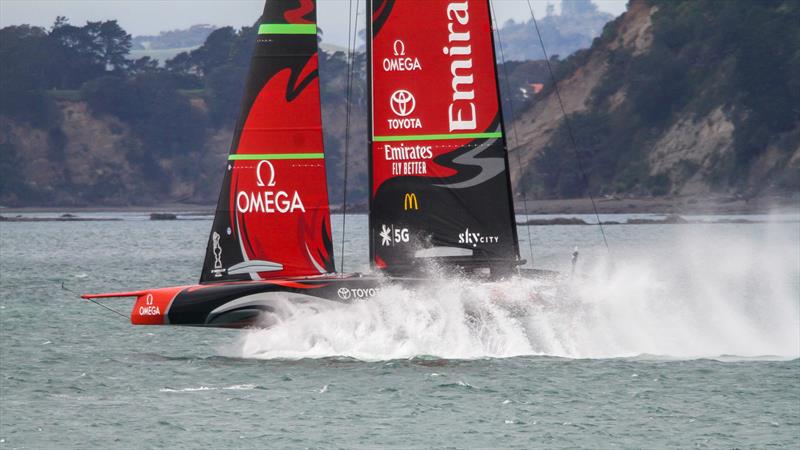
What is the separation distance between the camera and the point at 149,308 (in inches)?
838

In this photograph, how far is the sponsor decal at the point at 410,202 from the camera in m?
21.7

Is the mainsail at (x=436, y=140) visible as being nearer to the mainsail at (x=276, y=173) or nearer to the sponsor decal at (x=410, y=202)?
the sponsor decal at (x=410, y=202)

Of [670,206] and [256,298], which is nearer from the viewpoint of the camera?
[256,298]

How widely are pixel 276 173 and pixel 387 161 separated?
→ 70.3 inches

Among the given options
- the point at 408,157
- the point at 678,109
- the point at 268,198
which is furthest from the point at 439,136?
the point at 678,109

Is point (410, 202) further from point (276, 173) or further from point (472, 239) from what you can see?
point (276, 173)

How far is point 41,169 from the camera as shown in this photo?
482ft

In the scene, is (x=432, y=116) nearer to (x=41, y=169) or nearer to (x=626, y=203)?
(x=626, y=203)

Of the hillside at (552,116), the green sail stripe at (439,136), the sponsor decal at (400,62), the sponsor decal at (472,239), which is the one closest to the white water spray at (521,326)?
the sponsor decal at (472,239)

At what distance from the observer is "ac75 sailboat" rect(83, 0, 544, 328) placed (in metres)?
21.4

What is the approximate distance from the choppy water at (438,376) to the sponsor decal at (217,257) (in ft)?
4.05

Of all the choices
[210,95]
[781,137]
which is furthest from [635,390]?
[210,95]

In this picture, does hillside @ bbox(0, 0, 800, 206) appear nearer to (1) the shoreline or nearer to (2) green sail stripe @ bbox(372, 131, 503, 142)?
(1) the shoreline

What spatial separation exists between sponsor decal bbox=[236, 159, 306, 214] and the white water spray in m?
1.74
